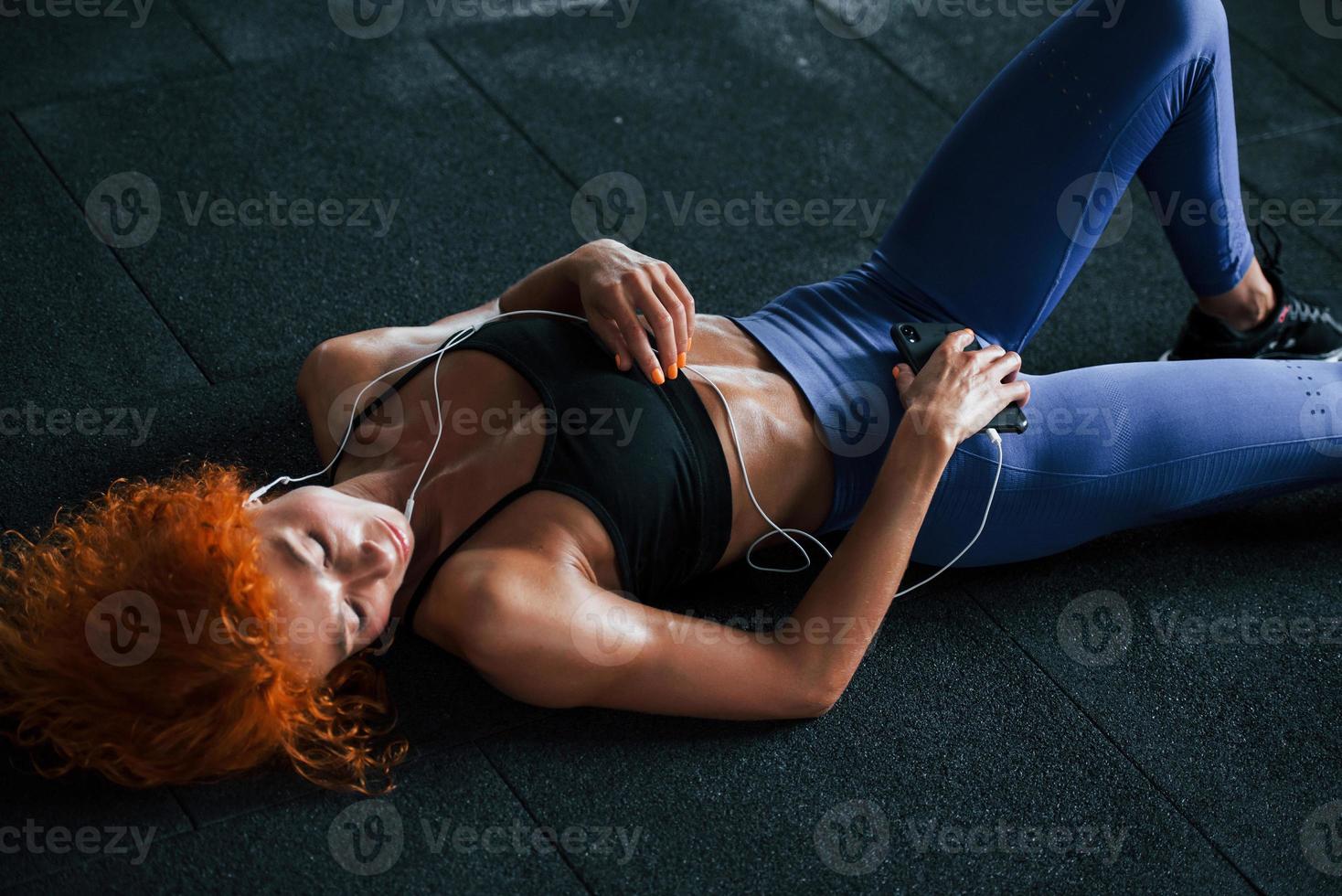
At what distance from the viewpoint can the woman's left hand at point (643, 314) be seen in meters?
1.56

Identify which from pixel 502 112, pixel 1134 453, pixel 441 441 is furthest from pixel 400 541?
pixel 502 112

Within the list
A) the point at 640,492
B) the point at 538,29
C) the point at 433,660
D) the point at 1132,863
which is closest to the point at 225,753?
the point at 433,660

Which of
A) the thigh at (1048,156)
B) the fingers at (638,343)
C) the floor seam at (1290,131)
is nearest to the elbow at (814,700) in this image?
the fingers at (638,343)

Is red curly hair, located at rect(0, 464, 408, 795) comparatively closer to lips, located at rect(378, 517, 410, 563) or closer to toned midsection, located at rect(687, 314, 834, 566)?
lips, located at rect(378, 517, 410, 563)

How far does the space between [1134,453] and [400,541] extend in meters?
0.94

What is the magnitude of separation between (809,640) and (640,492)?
28cm

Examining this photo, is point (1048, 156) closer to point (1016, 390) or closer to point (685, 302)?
point (1016, 390)

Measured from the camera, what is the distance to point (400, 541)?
144cm

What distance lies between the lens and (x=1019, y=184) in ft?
5.59

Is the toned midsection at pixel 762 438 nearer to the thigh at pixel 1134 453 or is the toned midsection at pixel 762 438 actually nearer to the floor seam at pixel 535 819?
the thigh at pixel 1134 453

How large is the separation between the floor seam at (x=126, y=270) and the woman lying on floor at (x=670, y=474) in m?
0.38

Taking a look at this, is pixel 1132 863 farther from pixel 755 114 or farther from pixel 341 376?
pixel 755 114

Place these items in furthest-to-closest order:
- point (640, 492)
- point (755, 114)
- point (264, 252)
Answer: point (755, 114) < point (264, 252) < point (640, 492)

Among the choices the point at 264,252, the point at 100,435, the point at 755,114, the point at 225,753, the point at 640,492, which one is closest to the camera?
the point at 225,753
